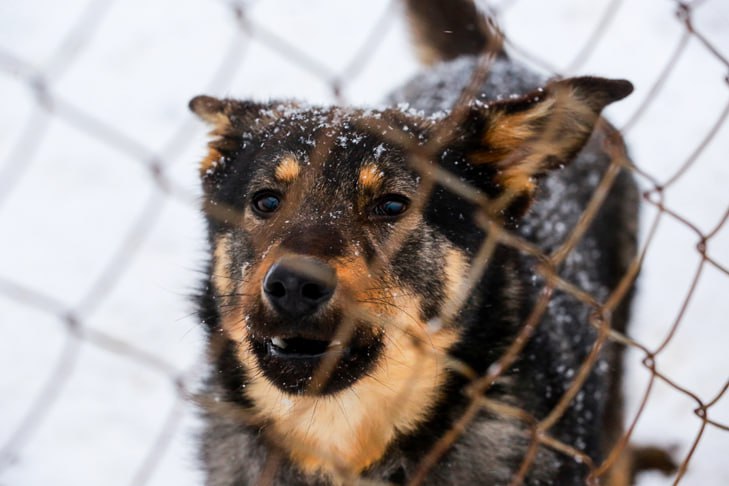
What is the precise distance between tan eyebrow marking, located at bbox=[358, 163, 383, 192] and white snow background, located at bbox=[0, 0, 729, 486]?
1.16ft

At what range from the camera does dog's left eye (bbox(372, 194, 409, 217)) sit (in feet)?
8.61

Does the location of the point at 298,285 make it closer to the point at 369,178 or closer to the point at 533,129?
the point at 369,178

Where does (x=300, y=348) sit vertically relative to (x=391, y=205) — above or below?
below

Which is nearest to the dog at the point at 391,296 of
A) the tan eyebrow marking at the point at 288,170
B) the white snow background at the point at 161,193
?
the tan eyebrow marking at the point at 288,170

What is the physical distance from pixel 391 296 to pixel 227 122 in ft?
3.56

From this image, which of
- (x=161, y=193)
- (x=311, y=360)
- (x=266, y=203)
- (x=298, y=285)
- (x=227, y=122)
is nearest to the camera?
(x=298, y=285)

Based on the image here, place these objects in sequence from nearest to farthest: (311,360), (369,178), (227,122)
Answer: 1. (311,360)
2. (369,178)
3. (227,122)

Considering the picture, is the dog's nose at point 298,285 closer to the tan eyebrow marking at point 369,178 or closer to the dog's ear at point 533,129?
the tan eyebrow marking at point 369,178

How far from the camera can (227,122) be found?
121 inches

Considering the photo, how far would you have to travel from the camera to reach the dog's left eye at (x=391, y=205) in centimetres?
262

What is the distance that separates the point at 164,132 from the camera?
6.16m

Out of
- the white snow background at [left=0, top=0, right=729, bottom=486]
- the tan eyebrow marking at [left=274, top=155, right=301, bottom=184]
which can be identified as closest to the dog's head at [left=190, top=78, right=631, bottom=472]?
the tan eyebrow marking at [left=274, top=155, right=301, bottom=184]

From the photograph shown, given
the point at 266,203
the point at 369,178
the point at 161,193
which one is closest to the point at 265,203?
the point at 266,203

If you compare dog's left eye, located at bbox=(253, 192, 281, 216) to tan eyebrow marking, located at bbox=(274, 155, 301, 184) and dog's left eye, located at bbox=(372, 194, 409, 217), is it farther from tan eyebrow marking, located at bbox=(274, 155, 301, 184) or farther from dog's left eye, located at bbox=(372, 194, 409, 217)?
dog's left eye, located at bbox=(372, 194, 409, 217)
